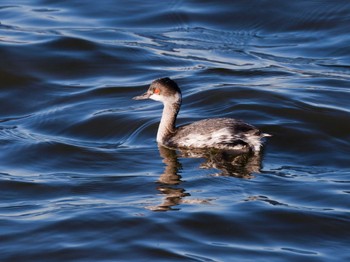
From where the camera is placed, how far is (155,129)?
40.3 ft

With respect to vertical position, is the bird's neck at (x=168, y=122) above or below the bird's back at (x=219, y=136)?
above

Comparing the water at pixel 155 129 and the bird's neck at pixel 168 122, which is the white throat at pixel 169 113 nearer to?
the bird's neck at pixel 168 122

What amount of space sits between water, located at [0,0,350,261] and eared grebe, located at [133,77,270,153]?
6.7 inches

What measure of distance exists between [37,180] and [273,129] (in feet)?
9.46

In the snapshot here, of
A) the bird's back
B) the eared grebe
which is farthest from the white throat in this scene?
the bird's back

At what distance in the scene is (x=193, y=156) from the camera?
1116 centimetres

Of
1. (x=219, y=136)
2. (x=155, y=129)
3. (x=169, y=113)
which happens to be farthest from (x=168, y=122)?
(x=219, y=136)

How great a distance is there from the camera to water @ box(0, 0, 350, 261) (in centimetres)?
891

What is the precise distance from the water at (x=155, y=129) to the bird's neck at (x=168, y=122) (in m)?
0.16

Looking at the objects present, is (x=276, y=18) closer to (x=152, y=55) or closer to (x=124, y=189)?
(x=152, y=55)

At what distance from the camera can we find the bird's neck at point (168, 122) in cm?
1162

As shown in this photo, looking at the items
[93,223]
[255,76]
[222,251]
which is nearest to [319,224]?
[222,251]

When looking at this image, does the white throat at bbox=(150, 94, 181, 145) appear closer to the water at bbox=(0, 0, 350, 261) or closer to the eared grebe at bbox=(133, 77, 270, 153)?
the eared grebe at bbox=(133, 77, 270, 153)

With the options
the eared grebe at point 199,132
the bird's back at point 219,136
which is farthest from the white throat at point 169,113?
the bird's back at point 219,136
